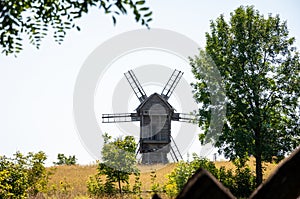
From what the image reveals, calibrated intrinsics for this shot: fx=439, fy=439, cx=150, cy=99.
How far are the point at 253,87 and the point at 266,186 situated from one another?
22.4m

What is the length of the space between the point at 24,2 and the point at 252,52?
2249cm

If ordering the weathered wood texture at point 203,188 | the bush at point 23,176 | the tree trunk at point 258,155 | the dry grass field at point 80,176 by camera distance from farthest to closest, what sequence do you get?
the tree trunk at point 258,155, the dry grass field at point 80,176, the bush at point 23,176, the weathered wood texture at point 203,188

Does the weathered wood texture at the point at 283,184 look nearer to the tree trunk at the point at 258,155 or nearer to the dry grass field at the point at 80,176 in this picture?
the dry grass field at the point at 80,176

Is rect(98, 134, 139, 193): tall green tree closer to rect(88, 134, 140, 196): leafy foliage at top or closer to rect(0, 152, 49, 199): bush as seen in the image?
rect(88, 134, 140, 196): leafy foliage at top

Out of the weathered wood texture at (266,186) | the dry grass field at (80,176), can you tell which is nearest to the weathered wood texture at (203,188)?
the weathered wood texture at (266,186)

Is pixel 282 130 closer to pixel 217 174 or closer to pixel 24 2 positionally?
Result: pixel 217 174

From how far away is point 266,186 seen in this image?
3125 mm

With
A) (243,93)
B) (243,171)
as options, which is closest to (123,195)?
(243,171)

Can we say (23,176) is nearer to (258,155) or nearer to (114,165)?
(114,165)

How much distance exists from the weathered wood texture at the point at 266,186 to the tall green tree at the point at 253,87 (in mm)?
20751

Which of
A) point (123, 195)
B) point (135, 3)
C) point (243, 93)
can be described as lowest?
point (123, 195)

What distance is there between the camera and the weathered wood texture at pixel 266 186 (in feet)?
9.58

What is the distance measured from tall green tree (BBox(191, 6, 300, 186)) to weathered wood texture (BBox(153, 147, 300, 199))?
20751 mm

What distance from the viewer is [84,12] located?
3.96m
